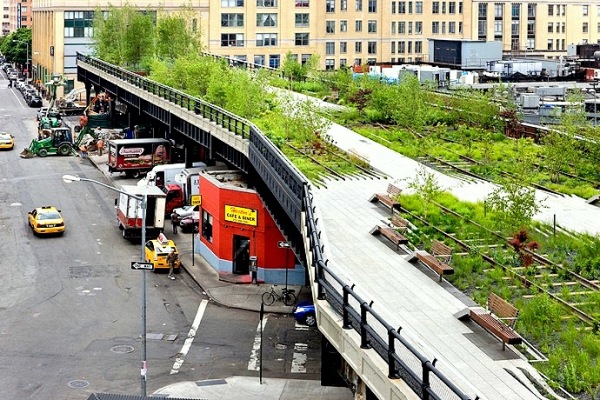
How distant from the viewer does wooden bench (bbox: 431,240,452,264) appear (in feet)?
109

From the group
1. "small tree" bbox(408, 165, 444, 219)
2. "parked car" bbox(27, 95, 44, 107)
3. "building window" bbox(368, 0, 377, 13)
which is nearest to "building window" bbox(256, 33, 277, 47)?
"building window" bbox(368, 0, 377, 13)

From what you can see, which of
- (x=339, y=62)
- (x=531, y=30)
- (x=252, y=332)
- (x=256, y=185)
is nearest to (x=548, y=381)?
(x=252, y=332)

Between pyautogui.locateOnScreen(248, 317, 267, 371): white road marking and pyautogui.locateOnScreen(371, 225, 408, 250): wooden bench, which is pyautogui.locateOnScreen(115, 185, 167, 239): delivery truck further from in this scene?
pyautogui.locateOnScreen(371, 225, 408, 250): wooden bench

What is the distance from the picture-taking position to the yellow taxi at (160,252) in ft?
173

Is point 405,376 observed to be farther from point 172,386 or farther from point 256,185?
point 256,185

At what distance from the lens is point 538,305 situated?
90.3 ft

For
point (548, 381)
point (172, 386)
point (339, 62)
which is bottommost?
point (172, 386)

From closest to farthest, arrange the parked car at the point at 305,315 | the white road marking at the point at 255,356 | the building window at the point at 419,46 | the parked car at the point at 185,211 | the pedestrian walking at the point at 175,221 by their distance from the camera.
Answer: the white road marking at the point at 255,356 → the parked car at the point at 305,315 → the pedestrian walking at the point at 175,221 → the parked car at the point at 185,211 → the building window at the point at 419,46

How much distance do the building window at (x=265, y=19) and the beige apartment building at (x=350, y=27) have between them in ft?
0.26

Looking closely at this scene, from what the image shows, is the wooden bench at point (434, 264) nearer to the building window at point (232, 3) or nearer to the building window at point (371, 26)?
the building window at point (232, 3)

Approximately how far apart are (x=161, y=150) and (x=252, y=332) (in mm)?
38156

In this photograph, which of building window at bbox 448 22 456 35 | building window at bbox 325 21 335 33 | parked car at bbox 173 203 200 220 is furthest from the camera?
building window at bbox 448 22 456 35

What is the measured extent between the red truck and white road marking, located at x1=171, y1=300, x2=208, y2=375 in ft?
107

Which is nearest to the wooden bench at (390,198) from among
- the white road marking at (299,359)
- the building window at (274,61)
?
the white road marking at (299,359)
